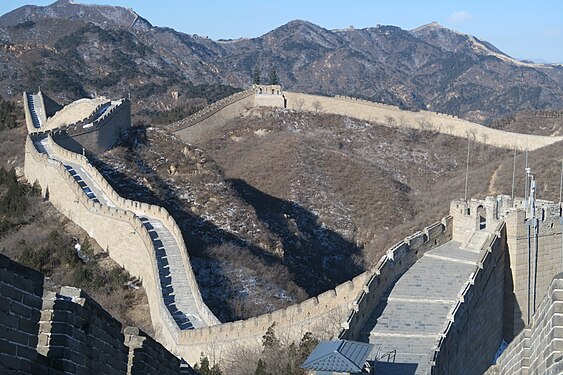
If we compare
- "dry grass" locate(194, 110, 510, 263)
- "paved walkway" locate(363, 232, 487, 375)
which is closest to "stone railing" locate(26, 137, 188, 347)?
"paved walkway" locate(363, 232, 487, 375)

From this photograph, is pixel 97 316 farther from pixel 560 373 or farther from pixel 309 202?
pixel 309 202

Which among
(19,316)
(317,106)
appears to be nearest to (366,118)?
(317,106)

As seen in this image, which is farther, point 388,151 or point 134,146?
point 388,151

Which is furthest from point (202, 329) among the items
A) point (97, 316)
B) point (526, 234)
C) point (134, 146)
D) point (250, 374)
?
point (134, 146)

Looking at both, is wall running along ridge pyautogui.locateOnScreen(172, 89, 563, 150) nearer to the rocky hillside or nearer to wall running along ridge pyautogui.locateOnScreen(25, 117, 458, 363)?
the rocky hillside

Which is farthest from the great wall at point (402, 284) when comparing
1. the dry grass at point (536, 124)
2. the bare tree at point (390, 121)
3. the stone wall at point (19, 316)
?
the dry grass at point (536, 124)

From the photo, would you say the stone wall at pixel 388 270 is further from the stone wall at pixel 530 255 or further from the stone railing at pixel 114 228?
the stone railing at pixel 114 228
